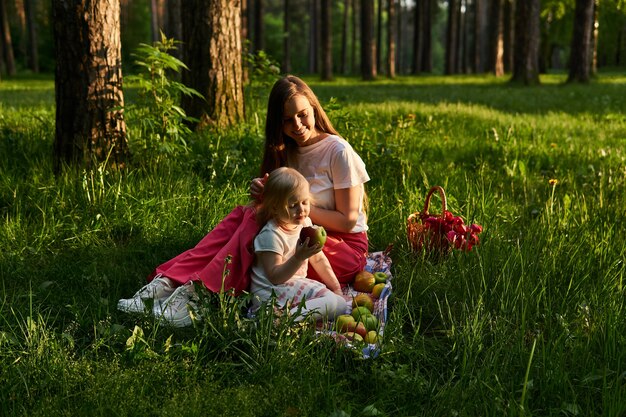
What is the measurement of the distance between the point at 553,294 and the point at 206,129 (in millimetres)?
4234

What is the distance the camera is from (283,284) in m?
3.44

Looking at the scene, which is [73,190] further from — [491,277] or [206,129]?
[491,277]

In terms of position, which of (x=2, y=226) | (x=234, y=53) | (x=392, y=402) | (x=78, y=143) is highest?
(x=234, y=53)

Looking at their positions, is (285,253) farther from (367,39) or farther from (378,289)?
(367,39)

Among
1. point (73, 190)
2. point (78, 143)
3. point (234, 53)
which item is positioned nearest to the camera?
point (73, 190)

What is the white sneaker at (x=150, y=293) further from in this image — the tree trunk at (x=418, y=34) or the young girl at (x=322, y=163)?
the tree trunk at (x=418, y=34)

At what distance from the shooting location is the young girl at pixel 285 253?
3326 millimetres

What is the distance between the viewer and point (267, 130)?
3893 millimetres

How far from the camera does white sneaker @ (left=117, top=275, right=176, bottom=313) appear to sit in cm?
335

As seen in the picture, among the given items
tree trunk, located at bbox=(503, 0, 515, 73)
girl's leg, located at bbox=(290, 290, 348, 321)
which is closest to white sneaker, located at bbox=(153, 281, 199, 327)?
girl's leg, located at bbox=(290, 290, 348, 321)

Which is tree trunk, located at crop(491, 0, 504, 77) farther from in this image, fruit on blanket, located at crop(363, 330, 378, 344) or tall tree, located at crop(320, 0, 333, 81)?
fruit on blanket, located at crop(363, 330, 378, 344)

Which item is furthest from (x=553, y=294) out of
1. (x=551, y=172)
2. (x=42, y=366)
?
(x=551, y=172)

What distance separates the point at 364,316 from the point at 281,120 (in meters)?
1.30

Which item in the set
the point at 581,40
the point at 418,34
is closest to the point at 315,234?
the point at 581,40
